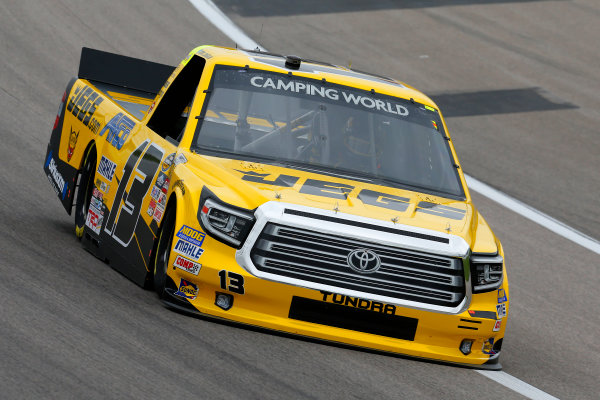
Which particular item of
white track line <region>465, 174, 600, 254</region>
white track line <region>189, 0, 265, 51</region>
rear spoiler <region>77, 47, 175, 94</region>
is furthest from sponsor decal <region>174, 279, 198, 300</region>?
white track line <region>189, 0, 265, 51</region>

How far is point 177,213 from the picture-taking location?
7008mm

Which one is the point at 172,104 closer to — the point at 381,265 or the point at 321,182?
the point at 321,182

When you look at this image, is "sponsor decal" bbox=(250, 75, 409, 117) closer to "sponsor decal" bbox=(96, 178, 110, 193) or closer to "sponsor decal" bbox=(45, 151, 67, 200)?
"sponsor decal" bbox=(96, 178, 110, 193)

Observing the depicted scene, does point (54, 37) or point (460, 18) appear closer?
point (54, 37)

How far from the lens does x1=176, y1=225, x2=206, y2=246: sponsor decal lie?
22.2 ft

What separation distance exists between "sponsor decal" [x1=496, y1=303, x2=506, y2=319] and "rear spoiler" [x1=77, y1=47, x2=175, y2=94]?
4.53m

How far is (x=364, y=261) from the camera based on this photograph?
6.69 metres

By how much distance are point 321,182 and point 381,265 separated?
0.82 meters

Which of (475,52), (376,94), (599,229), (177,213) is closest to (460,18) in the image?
(475,52)

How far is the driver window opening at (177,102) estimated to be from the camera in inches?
334

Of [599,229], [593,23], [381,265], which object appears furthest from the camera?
[593,23]

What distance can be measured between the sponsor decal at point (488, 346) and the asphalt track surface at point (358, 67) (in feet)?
0.67

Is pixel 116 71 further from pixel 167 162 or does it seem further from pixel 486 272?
pixel 486 272

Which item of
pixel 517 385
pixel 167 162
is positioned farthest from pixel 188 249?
pixel 517 385
